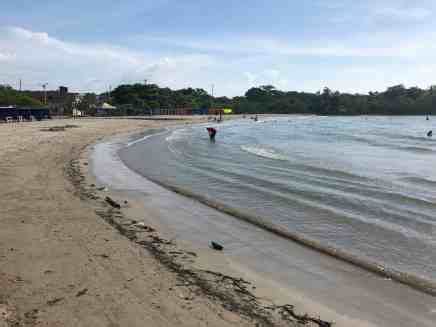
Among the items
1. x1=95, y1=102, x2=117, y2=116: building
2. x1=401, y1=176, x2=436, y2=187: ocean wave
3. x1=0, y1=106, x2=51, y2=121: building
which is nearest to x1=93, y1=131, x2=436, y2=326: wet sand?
x1=401, y1=176, x2=436, y2=187: ocean wave

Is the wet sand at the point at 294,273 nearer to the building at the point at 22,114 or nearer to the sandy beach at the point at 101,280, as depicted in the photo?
the sandy beach at the point at 101,280

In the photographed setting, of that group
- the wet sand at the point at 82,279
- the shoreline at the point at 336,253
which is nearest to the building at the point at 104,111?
the shoreline at the point at 336,253

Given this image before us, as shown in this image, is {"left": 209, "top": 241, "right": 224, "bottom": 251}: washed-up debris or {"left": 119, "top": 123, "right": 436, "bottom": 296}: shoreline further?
{"left": 209, "top": 241, "right": 224, "bottom": 251}: washed-up debris

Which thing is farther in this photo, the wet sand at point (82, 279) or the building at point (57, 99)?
the building at point (57, 99)

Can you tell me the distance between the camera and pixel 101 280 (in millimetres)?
5703

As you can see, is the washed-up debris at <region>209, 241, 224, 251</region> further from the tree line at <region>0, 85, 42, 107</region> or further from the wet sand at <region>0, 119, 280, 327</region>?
the tree line at <region>0, 85, 42, 107</region>

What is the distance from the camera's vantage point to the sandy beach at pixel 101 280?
15.5ft

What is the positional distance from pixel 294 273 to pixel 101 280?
3182 mm

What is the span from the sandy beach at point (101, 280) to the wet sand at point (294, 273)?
19.2 inches

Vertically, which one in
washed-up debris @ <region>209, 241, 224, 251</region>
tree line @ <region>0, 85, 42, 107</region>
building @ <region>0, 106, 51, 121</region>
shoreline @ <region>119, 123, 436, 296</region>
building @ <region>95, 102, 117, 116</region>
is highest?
tree line @ <region>0, 85, 42, 107</region>

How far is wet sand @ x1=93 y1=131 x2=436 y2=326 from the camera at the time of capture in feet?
18.3

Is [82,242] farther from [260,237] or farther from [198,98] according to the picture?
[198,98]

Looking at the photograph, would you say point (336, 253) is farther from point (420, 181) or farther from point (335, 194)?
point (420, 181)

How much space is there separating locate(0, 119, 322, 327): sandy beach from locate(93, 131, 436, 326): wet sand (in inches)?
19.2
